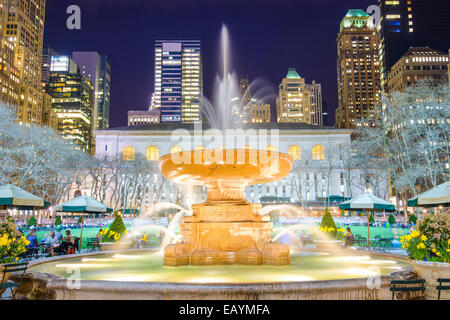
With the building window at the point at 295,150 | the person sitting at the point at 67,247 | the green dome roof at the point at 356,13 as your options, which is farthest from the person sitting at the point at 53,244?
the green dome roof at the point at 356,13

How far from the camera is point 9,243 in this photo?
7012 mm

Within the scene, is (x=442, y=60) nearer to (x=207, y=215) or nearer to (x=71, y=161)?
(x=71, y=161)

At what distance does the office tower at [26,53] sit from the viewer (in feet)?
364

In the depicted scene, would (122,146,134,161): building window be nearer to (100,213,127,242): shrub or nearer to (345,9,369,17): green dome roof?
(100,213,127,242): shrub

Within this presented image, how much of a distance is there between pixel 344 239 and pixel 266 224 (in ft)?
25.5

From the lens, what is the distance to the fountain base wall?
29.3 feet

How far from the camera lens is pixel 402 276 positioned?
644 centimetres

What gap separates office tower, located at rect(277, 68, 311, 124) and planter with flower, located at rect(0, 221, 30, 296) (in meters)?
186

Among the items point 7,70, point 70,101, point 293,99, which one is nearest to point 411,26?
point 293,99

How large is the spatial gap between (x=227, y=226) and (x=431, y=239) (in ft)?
15.0

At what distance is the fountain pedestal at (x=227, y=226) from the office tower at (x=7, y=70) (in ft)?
330

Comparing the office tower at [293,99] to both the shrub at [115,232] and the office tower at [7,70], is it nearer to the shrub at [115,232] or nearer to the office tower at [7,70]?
the office tower at [7,70]

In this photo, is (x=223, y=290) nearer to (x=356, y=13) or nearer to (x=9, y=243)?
(x=9, y=243)
